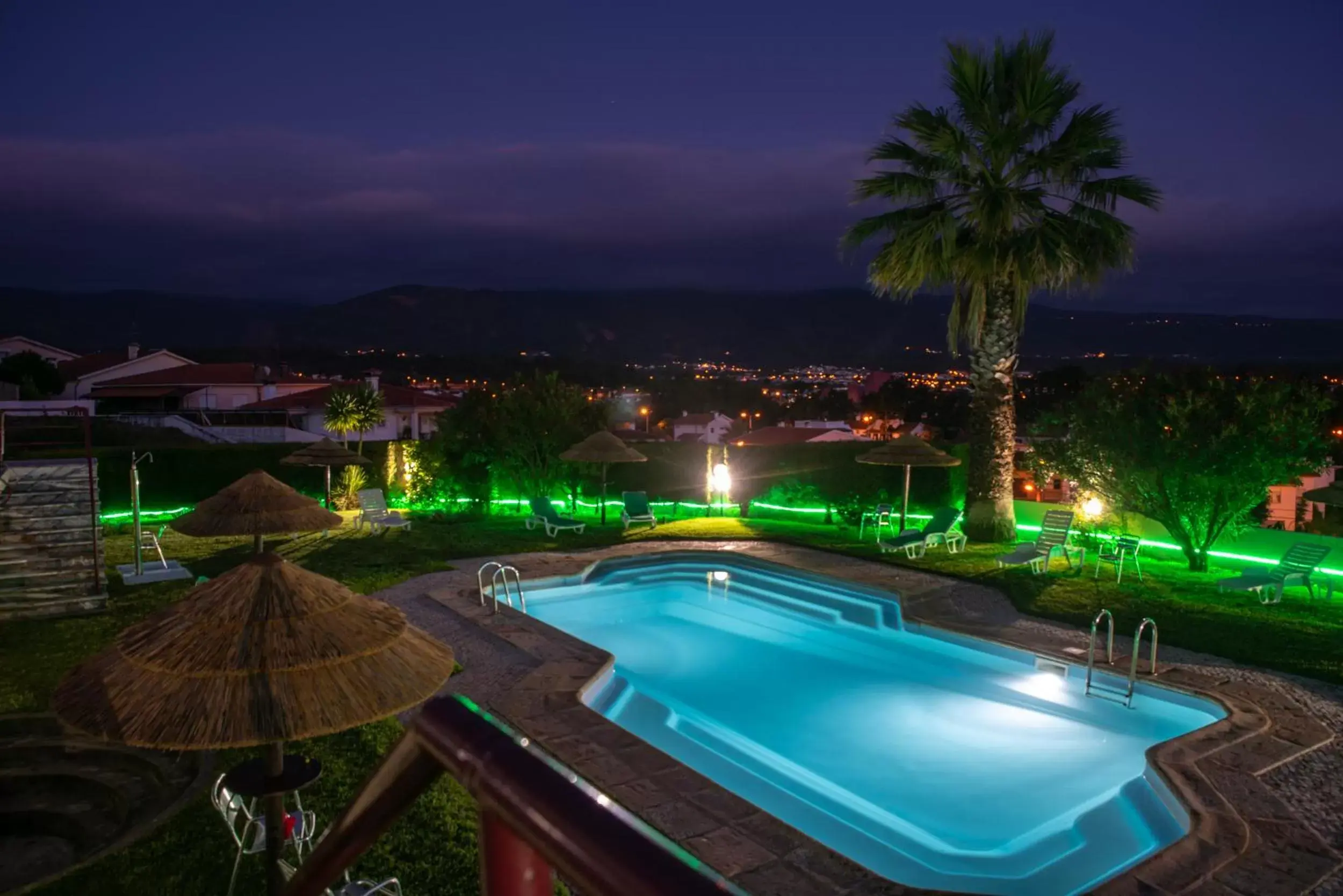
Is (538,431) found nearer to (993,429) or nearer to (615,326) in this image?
(993,429)

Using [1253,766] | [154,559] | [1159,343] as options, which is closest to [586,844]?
[1253,766]

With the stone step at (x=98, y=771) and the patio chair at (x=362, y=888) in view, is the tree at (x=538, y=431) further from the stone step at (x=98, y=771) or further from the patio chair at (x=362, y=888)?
the patio chair at (x=362, y=888)

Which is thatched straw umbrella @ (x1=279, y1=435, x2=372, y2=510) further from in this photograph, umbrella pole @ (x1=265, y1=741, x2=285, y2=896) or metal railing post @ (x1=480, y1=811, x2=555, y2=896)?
metal railing post @ (x1=480, y1=811, x2=555, y2=896)

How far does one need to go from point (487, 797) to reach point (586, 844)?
164 millimetres

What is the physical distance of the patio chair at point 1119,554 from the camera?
39.9 feet

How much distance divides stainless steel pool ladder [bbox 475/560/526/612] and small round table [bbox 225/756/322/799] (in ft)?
20.4

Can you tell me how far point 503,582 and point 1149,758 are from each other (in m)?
7.68

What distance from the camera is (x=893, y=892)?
4.58 metres

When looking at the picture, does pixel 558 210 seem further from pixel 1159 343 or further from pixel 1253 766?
pixel 1253 766

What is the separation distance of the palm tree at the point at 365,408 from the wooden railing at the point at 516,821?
21.6 metres

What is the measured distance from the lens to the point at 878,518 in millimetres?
16297

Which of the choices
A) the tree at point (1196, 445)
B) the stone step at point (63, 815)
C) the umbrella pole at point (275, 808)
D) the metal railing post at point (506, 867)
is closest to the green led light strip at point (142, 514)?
the stone step at point (63, 815)

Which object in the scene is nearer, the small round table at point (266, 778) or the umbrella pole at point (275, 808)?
the umbrella pole at point (275, 808)

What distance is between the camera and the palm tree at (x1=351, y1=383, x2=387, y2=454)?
21734 millimetres
